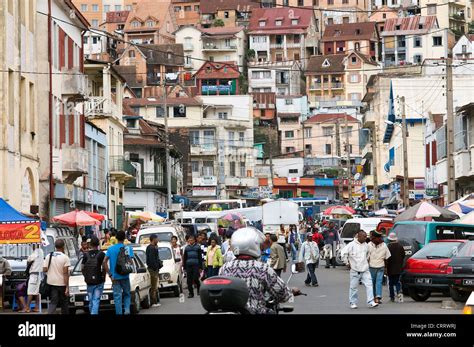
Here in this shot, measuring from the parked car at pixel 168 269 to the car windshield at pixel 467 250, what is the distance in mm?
8789

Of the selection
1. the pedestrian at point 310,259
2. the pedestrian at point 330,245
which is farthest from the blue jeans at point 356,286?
the pedestrian at point 330,245

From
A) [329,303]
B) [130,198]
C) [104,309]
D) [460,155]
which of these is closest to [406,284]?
[329,303]

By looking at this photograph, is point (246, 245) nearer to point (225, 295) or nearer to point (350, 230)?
point (225, 295)

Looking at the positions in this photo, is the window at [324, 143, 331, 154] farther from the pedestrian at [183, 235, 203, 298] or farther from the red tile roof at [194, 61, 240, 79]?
the pedestrian at [183, 235, 203, 298]

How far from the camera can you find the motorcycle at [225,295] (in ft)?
33.5

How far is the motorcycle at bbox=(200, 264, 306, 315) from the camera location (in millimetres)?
10219

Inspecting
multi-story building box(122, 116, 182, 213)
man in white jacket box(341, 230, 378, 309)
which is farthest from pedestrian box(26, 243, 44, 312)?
multi-story building box(122, 116, 182, 213)

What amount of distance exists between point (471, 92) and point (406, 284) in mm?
61791

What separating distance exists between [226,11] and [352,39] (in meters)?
24.2

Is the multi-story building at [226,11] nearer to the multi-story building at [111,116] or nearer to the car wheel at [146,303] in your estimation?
the multi-story building at [111,116]

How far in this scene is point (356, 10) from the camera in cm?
19375

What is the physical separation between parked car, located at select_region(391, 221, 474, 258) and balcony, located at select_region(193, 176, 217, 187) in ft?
304
